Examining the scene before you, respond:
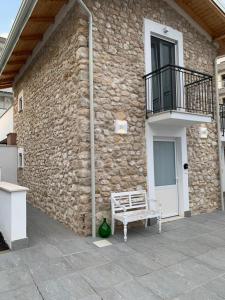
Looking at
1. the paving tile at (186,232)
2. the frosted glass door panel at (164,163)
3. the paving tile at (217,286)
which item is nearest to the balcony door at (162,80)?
the frosted glass door panel at (164,163)

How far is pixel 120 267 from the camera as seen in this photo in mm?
3748

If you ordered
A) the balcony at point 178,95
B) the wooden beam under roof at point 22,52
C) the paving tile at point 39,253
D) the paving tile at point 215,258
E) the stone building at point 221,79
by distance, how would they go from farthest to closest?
the stone building at point 221,79
the wooden beam under roof at point 22,52
the balcony at point 178,95
the paving tile at point 39,253
the paving tile at point 215,258

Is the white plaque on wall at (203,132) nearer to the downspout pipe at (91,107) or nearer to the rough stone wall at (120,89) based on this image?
the rough stone wall at (120,89)

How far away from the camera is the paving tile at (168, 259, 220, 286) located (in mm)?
3340

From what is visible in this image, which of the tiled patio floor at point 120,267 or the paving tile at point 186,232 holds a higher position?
the tiled patio floor at point 120,267

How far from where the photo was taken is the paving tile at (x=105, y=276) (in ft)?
10.6

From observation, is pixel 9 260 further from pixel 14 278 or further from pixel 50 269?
pixel 50 269

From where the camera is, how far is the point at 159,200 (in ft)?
21.5

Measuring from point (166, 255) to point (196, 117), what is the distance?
11.4 feet

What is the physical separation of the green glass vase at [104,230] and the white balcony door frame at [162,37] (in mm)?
3088

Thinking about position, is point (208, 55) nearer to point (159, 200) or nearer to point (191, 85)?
point (191, 85)

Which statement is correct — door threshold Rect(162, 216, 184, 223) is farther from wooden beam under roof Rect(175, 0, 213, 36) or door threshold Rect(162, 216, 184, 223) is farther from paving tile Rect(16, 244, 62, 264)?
wooden beam under roof Rect(175, 0, 213, 36)

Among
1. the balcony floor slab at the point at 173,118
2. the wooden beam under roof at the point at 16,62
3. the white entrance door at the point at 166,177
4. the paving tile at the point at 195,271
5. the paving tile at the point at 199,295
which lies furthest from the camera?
the wooden beam under roof at the point at 16,62

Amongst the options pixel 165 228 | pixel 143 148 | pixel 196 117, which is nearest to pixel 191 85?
pixel 196 117
